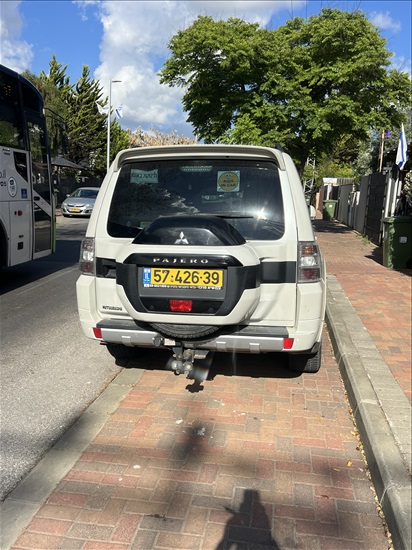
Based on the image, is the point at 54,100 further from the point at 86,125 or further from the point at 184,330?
the point at 184,330

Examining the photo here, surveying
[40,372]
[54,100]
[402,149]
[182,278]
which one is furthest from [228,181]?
[54,100]

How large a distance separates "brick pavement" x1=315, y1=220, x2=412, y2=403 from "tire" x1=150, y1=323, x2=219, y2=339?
6.25 feet

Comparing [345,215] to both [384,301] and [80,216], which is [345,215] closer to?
[80,216]

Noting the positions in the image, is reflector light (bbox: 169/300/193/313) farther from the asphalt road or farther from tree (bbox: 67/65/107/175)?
tree (bbox: 67/65/107/175)

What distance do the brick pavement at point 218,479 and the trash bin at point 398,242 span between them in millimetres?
6749

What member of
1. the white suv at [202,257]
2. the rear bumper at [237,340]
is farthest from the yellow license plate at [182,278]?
the rear bumper at [237,340]

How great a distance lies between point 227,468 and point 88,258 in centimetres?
195

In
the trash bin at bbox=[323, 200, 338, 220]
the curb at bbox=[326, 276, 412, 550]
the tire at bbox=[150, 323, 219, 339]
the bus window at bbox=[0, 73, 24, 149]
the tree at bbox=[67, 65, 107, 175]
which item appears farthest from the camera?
the tree at bbox=[67, 65, 107, 175]

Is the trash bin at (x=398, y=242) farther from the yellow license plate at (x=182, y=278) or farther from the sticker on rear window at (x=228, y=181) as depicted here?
the yellow license plate at (x=182, y=278)

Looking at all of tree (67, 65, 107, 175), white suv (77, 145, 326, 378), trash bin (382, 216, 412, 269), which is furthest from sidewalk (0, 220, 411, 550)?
tree (67, 65, 107, 175)

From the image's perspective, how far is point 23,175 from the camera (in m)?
7.86

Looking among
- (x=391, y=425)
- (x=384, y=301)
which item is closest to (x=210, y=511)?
(x=391, y=425)

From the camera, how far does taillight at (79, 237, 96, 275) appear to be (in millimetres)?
3729

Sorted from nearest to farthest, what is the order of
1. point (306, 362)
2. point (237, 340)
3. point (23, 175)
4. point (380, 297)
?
point (237, 340) < point (306, 362) < point (380, 297) < point (23, 175)
